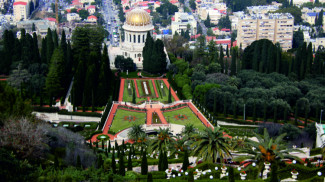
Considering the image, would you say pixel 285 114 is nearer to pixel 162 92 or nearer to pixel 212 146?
pixel 162 92

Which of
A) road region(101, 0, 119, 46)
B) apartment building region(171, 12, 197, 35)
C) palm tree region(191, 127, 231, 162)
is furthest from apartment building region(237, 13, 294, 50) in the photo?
palm tree region(191, 127, 231, 162)

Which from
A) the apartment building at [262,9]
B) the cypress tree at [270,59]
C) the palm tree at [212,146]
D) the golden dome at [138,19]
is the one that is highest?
the apartment building at [262,9]

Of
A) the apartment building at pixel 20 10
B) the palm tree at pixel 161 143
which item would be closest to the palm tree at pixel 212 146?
the palm tree at pixel 161 143

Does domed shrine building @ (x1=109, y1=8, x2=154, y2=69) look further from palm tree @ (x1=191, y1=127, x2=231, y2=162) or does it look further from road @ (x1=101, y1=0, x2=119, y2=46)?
palm tree @ (x1=191, y1=127, x2=231, y2=162)

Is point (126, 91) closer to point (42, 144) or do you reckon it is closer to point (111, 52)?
point (111, 52)

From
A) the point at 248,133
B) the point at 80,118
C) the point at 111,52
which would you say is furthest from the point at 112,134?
the point at 111,52

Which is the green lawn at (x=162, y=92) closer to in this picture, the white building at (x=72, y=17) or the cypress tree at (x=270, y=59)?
the cypress tree at (x=270, y=59)
